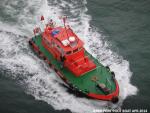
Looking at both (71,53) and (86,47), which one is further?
(86,47)

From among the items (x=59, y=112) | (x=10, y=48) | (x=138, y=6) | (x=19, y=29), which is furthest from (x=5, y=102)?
(x=138, y=6)

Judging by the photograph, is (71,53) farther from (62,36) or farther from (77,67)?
(62,36)

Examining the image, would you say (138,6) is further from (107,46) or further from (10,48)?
(10,48)

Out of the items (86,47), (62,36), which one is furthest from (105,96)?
(86,47)

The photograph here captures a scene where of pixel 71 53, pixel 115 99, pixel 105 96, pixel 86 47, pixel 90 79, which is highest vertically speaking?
pixel 71 53

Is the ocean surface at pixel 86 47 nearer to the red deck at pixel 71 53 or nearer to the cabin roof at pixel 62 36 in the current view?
the red deck at pixel 71 53

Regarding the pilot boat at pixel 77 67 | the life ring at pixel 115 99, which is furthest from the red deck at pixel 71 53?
the life ring at pixel 115 99

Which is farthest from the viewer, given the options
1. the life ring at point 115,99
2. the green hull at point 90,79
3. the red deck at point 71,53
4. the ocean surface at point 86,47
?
the red deck at point 71,53
